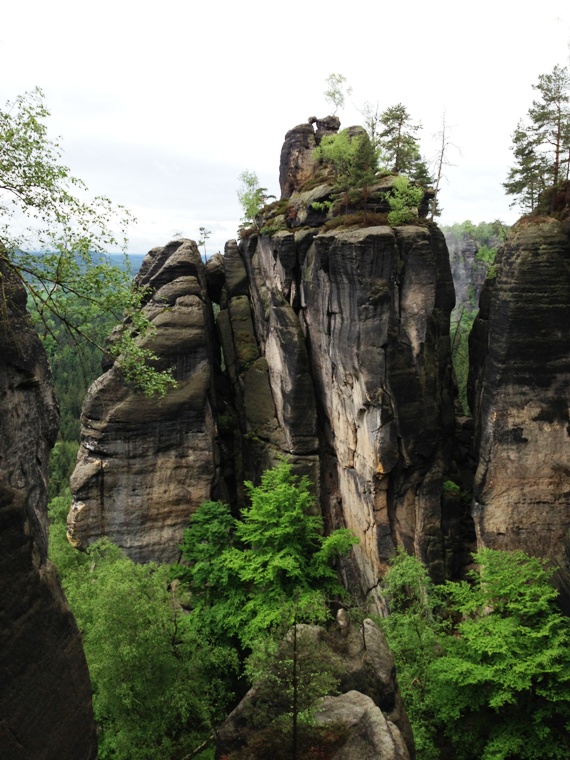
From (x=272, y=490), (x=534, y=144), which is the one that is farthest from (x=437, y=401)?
(x=534, y=144)

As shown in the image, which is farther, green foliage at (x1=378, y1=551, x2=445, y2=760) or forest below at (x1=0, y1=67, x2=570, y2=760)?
green foliage at (x1=378, y1=551, x2=445, y2=760)

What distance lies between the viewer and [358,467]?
22.2 meters

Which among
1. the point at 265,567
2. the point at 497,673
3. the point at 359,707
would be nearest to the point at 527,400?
the point at 497,673

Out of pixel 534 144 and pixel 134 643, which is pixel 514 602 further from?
pixel 534 144

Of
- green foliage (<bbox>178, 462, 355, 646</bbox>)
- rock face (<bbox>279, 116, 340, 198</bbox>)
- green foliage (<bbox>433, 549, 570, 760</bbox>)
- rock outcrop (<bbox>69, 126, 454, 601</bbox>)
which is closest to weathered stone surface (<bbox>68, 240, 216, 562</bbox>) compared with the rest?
rock outcrop (<bbox>69, 126, 454, 601</bbox>)

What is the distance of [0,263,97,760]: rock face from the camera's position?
635 centimetres

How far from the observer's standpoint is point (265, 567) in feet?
62.1

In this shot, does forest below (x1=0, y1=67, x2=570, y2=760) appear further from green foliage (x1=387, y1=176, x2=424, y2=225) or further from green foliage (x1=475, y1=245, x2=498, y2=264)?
green foliage (x1=475, y1=245, x2=498, y2=264)

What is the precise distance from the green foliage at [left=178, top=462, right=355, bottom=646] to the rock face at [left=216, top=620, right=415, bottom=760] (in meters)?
4.56

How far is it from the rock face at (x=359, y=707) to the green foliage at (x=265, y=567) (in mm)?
4564

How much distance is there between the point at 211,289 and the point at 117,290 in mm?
23997

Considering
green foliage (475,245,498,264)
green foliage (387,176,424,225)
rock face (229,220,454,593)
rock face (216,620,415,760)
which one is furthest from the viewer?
green foliage (475,245,498,264)

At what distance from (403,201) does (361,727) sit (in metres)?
17.4

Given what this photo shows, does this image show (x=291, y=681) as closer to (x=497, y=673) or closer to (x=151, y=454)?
(x=497, y=673)
